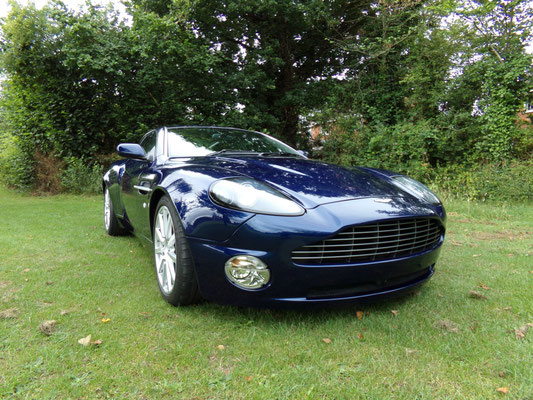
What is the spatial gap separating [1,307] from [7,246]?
1803mm

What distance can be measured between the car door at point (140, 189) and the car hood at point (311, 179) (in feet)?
1.65

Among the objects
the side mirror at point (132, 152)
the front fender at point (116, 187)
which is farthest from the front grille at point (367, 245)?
the front fender at point (116, 187)

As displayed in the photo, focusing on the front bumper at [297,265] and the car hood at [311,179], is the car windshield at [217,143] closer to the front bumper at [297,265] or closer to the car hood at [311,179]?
the car hood at [311,179]

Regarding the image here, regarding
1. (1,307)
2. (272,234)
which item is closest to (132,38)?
(1,307)

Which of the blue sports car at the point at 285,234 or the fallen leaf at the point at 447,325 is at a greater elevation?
the blue sports car at the point at 285,234

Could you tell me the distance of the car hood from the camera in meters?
1.98

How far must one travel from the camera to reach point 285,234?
172 centimetres

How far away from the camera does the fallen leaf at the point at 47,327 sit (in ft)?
6.03

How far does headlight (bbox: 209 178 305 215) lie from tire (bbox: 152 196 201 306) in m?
0.34

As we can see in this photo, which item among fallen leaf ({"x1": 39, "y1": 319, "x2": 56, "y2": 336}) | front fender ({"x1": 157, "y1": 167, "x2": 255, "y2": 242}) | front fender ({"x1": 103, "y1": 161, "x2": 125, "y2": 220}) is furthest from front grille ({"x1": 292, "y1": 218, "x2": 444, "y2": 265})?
front fender ({"x1": 103, "y1": 161, "x2": 125, "y2": 220})

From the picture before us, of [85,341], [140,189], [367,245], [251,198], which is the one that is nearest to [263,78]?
[140,189]

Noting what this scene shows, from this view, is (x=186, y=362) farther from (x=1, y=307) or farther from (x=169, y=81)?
(x=169, y=81)

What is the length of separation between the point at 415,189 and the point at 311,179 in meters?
0.91

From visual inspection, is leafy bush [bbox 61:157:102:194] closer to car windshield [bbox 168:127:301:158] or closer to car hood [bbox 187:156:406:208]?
car windshield [bbox 168:127:301:158]
